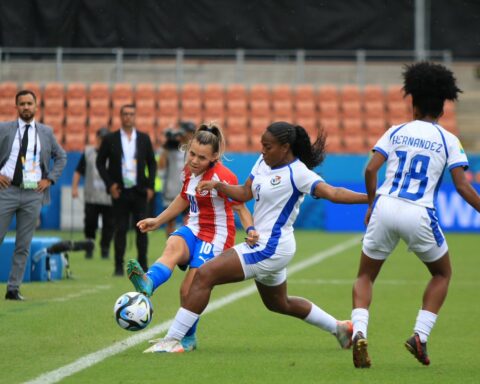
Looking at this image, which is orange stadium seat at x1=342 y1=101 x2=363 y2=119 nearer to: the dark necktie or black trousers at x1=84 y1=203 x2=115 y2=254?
black trousers at x1=84 y1=203 x2=115 y2=254

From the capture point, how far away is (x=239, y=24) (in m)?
28.1

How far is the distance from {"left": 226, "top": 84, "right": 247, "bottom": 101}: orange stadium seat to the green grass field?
51.6 ft

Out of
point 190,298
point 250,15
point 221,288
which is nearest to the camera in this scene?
point 190,298

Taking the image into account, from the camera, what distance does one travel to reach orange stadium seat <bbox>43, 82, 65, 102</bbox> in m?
30.2

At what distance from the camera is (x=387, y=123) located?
3070cm

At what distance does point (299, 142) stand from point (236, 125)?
2212 centimetres

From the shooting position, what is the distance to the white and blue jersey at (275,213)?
8000mm

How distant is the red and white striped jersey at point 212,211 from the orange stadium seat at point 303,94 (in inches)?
870

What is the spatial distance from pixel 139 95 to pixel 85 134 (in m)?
1.79

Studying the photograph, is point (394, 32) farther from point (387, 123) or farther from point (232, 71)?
point (232, 71)

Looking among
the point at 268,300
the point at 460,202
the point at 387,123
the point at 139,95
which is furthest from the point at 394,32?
the point at 268,300

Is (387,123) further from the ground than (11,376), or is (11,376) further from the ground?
(387,123)

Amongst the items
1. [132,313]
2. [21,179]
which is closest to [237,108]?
[21,179]

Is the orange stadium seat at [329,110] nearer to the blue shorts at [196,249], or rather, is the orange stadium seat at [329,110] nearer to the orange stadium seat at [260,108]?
the orange stadium seat at [260,108]
